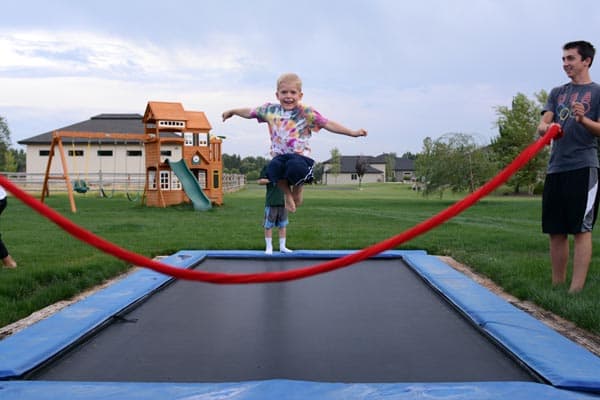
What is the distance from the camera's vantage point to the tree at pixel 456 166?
14836 millimetres

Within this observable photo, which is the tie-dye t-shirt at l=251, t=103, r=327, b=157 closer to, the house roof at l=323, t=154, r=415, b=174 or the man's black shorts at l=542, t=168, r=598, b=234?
the man's black shorts at l=542, t=168, r=598, b=234

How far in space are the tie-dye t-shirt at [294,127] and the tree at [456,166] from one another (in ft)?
39.3

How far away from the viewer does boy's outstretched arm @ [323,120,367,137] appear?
331cm

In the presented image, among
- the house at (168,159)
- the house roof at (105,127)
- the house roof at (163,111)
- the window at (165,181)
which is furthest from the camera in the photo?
the house roof at (105,127)

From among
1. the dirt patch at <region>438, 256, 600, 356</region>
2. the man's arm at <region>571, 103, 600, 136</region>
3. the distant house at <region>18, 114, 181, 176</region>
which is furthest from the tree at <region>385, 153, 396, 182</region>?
the man's arm at <region>571, 103, 600, 136</region>

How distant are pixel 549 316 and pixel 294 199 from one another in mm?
1656

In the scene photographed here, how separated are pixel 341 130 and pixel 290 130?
338 mm

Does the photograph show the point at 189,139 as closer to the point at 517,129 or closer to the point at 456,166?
the point at 456,166

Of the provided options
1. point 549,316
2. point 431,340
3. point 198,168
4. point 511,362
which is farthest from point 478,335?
point 198,168

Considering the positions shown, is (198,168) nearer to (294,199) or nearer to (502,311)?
(294,199)

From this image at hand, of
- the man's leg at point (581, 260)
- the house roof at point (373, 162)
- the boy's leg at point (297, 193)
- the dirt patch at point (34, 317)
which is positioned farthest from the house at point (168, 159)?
the house roof at point (373, 162)

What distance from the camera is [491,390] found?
1.74 meters

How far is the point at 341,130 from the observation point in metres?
3.40

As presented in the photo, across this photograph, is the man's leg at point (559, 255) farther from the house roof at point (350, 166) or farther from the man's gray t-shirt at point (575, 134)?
the house roof at point (350, 166)
